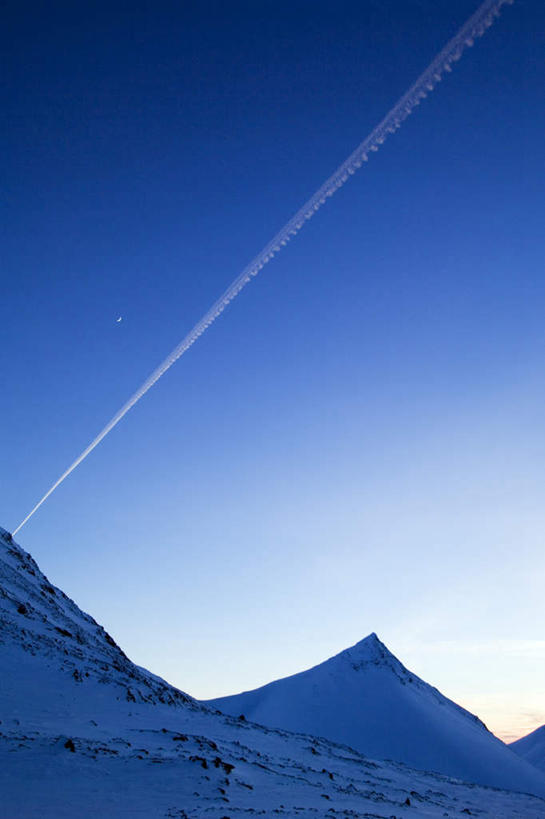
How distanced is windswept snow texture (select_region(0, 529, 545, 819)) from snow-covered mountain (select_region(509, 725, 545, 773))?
11018 cm

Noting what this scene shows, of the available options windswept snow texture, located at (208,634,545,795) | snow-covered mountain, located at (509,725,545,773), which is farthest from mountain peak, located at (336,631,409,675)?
snow-covered mountain, located at (509,725,545,773)

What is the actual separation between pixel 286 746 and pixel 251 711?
1986 inches

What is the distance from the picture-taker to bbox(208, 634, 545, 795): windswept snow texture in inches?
2377

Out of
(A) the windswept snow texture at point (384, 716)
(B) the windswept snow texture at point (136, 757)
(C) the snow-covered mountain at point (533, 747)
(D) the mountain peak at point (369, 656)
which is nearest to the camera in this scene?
(B) the windswept snow texture at point (136, 757)

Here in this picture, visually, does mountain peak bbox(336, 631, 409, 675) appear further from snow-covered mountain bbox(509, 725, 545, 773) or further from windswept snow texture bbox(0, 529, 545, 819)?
snow-covered mountain bbox(509, 725, 545, 773)

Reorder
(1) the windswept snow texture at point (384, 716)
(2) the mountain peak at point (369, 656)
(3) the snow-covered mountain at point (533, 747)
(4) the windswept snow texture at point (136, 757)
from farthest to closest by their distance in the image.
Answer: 1. (3) the snow-covered mountain at point (533, 747)
2. (2) the mountain peak at point (369, 656)
3. (1) the windswept snow texture at point (384, 716)
4. (4) the windswept snow texture at point (136, 757)

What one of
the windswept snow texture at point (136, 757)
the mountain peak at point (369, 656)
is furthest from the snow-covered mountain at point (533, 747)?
the windswept snow texture at point (136, 757)

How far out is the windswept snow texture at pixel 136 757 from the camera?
44.4 feet

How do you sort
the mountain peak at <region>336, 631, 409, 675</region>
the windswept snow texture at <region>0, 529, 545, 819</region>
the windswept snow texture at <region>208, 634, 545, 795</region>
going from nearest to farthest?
the windswept snow texture at <region>0, 529, 545, 819</region> < the windswept snow texture at <region>208, 634, 545, 795</region> < the mountain peak at <region>336, 631, 409, 675</region>

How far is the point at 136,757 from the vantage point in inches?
656

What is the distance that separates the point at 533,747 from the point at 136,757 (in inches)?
6358

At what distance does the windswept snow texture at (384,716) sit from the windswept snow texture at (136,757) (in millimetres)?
25656

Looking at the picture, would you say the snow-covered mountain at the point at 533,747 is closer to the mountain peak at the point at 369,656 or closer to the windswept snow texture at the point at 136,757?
the mountain peak at the point at 369,656

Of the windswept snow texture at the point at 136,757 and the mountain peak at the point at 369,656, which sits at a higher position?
the mountain peak at the point at 369,656
